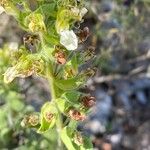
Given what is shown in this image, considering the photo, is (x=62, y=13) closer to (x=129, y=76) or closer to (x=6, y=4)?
(x=6, y=4)

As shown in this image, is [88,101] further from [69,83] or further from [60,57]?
[60,57]

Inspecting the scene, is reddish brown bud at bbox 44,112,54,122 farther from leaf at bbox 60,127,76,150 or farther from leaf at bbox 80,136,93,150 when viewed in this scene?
leaf at bbox 80,136,93,150

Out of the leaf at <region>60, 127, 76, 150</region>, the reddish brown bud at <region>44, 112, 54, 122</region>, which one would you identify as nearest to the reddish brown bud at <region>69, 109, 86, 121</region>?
the reddish brown bud at <region>44, 112, 54, 122</region>

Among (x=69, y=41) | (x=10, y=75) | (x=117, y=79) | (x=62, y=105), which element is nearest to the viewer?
(x=69, y=41)

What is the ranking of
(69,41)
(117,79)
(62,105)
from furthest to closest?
(117,79) → (62,105) → (69,41)

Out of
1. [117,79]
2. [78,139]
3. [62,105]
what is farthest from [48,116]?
[117,79]

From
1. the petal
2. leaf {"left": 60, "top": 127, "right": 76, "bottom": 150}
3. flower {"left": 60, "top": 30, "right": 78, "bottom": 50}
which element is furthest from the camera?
leaf {"left": 60, "top": 127, "right": 76, "bottom": 150}
